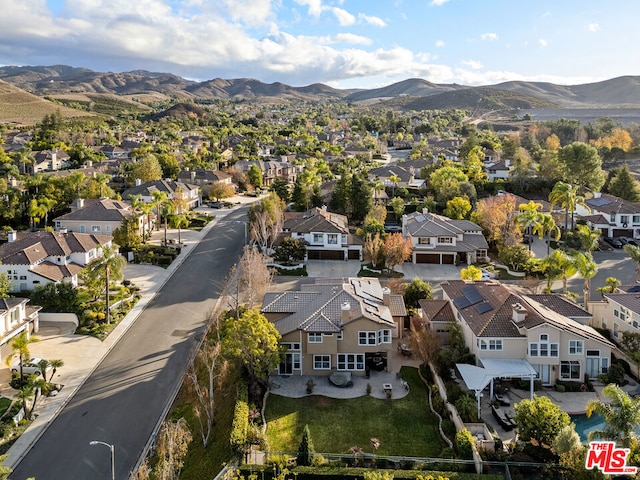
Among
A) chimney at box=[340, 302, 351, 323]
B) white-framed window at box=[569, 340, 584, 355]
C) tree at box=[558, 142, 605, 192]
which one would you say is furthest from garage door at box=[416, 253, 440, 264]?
tree at box=[558, 142, 605, 192]

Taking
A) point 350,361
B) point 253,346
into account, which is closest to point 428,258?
point 350,361

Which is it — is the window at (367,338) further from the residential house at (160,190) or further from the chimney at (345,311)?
the residential house at (160,190)

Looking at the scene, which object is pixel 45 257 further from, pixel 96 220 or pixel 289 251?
pixel 289 251

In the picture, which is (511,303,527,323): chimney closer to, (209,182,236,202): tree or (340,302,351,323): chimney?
(340,302,351,323): chimney

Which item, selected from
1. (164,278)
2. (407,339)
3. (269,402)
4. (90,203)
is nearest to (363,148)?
(90,203)

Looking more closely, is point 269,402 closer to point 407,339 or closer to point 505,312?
point 407,339

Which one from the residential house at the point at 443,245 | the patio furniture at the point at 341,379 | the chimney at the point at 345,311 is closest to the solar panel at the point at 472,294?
the chimney at the point at 345,311
